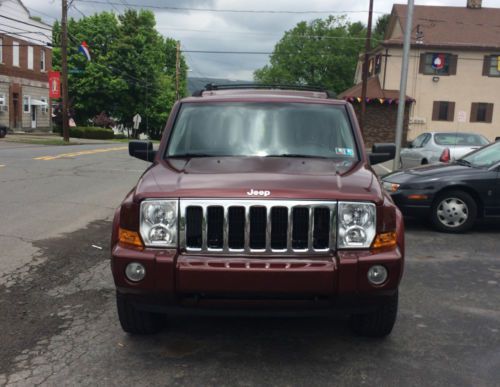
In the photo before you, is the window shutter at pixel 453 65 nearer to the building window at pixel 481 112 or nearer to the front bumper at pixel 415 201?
the building window at pixel 481 112

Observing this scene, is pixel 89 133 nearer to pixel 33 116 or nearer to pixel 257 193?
pixel 33 116

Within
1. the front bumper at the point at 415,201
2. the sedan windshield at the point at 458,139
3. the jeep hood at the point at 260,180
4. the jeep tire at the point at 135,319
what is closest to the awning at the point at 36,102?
the sedan windshield at the point at 458,139

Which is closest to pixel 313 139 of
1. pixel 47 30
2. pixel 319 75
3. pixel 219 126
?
pixel 219 126

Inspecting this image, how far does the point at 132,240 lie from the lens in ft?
11.3

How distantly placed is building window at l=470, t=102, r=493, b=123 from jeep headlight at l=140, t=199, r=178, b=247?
38949mm

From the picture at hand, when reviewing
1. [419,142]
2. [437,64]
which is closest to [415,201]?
[419,142]

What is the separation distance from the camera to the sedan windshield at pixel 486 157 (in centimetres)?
840

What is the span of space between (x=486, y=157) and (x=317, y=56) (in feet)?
199

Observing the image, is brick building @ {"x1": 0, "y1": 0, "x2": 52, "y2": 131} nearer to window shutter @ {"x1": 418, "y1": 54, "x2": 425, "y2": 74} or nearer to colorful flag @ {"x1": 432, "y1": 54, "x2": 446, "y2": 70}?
window shutter @ {"x1": 418, "y1": 54, "x2": 425, "y2": 74}

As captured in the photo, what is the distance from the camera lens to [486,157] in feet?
28.3

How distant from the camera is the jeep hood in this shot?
337cm

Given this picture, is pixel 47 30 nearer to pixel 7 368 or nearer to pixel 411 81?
pixel 411 81

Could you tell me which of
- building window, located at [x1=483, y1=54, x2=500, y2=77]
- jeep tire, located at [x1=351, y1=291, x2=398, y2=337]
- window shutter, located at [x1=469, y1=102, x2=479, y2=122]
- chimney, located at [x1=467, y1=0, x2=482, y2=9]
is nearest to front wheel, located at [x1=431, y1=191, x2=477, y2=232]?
jeep tire, located at [x1=351, y1=291, x2=398, y2=337]

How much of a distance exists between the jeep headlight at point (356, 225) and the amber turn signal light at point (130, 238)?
1.23m
